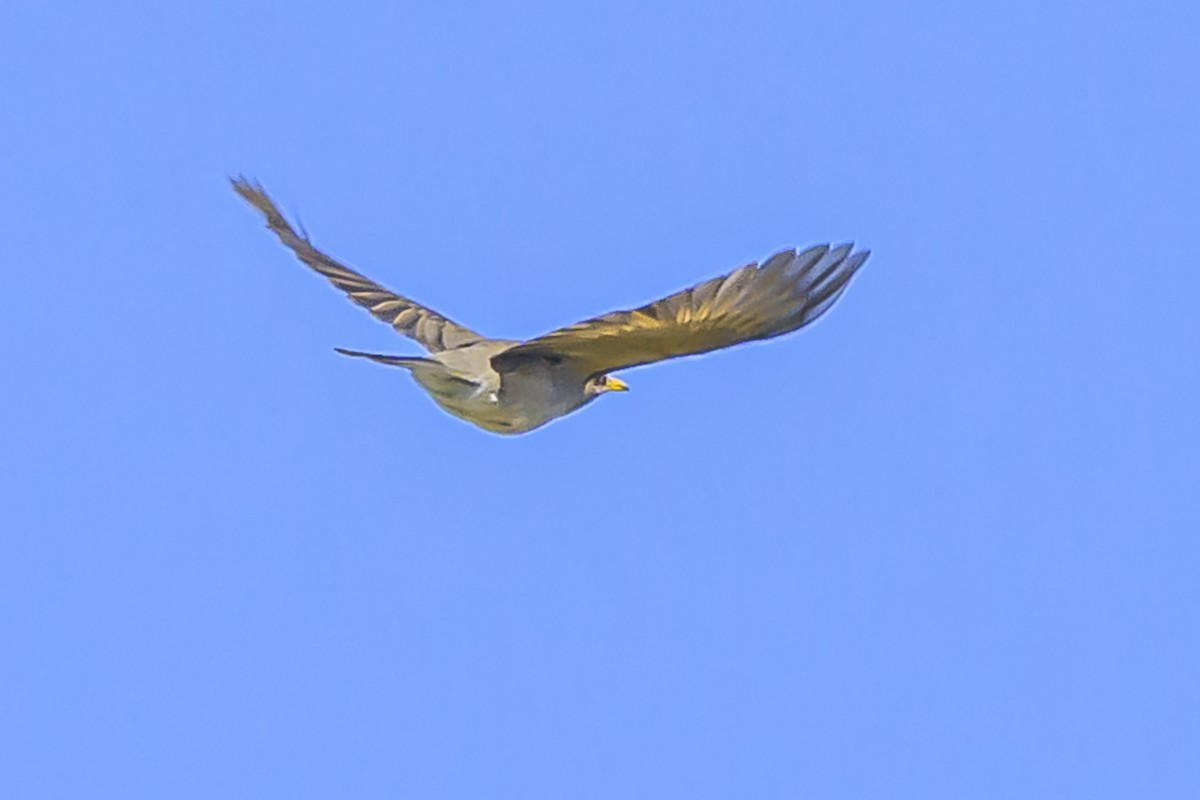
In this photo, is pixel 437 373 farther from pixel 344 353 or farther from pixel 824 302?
pixel 824 302

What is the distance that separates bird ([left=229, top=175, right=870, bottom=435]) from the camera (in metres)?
11.7

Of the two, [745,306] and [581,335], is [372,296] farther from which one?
[745,306]

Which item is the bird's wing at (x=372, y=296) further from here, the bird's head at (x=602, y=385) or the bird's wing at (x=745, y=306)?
the bird's wing at (x=745, y=306)

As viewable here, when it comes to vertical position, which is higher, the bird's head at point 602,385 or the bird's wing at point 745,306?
the bird's head at point 602,385

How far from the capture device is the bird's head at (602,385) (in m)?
13.8

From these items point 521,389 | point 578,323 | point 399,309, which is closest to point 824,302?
point 578,323

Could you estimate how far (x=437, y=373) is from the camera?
12.9m

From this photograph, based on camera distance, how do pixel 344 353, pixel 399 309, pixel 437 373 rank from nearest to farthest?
pixel 344 353, pixel 437 373, pixel 399 309

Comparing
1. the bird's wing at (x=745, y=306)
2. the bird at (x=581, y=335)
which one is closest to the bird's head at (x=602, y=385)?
the bird at (x=581, y=335)

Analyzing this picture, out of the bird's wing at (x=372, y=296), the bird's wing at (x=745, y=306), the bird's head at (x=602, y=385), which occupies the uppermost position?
the bird's wing at (x=372, y=296)

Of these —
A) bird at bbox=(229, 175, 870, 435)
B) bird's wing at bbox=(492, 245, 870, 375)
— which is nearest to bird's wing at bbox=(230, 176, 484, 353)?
bird at bbox=(229, 175, 870, 435)

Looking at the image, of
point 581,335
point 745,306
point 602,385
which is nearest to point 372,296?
point 602,385

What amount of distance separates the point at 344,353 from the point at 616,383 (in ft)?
9.20

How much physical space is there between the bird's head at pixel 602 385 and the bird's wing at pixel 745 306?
1.61 metres
